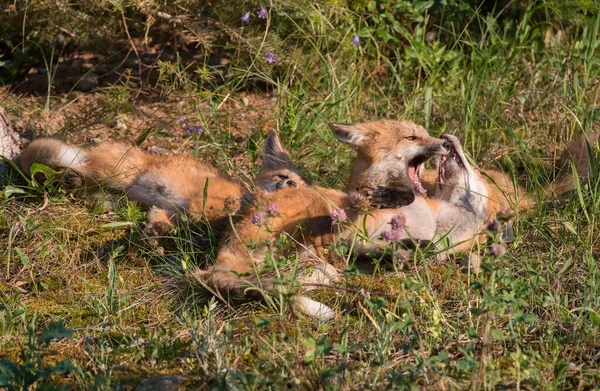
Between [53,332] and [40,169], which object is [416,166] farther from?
[53,332]

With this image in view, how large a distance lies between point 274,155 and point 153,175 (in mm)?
885

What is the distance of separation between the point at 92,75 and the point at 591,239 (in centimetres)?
458

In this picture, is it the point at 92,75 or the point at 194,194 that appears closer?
the point at 194,194

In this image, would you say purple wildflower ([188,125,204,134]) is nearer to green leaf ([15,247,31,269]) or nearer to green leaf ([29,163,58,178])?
green leaf ([29,163,58,178])

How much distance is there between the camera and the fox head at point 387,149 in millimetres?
4828

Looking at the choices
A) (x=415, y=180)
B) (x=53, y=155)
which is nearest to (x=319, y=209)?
(x=415, y=180)

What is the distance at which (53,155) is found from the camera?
4.95 metres

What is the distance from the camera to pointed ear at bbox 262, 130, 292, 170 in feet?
17.0

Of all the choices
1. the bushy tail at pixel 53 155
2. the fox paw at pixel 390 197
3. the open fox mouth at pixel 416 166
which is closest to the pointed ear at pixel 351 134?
the open fox mouth at pixel 416 166

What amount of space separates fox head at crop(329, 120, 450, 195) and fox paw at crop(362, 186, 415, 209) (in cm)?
55

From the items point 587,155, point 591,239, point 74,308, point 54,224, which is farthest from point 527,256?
point 54,224

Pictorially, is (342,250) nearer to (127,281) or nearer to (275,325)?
(275,325)

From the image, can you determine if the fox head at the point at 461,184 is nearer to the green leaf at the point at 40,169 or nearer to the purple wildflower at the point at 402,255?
the purple wildflower at the point at 402,255

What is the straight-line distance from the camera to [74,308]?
377cm
